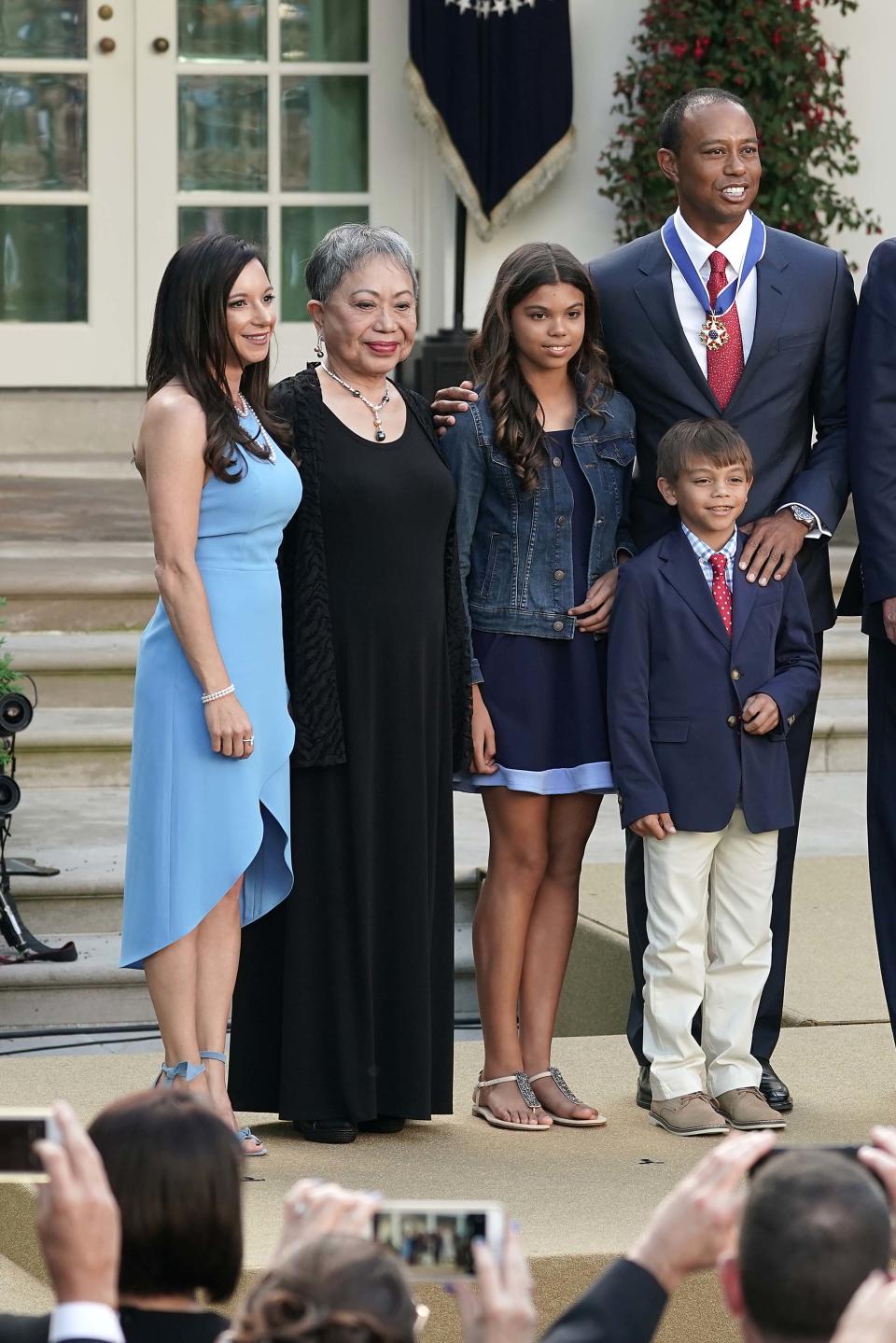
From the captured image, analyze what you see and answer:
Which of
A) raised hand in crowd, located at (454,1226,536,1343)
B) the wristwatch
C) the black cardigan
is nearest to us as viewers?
raised hand in crowd, located at (454,1226,536,1343)

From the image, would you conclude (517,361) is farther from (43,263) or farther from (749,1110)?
(43,263)

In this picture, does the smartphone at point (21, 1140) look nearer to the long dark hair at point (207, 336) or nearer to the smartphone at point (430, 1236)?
the smartphone at point (430, 1236)

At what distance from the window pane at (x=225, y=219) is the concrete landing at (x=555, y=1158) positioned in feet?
15.4

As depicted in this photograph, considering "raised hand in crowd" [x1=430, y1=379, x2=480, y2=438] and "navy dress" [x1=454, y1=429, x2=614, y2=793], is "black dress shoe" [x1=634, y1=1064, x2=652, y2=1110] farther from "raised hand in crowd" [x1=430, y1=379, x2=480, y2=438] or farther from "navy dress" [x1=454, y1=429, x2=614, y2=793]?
"raised hand in crowd" [x1=430, y1=379, x2=480, y2=438]

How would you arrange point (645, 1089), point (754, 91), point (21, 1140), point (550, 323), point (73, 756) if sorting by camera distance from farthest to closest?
point (754, 91) < point (73, 756) < point (645, 1089) < point (550, 323) < point (21, 1140)

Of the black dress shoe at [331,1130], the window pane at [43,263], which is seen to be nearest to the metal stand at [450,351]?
the window pane at [43,263]

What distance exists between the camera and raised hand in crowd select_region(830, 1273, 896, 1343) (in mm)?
1315

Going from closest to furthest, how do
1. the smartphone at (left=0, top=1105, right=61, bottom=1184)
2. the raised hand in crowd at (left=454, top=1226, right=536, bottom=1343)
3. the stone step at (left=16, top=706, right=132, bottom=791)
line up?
the raised hand in crowd at (left=454, top=1226, right=536, bottom=1343), the smartphone at (left=0, top=1105, right=61, bottom=1184), the stone step at (left=16, top=706, right=132, bottom=791)

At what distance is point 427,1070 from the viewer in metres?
3.37

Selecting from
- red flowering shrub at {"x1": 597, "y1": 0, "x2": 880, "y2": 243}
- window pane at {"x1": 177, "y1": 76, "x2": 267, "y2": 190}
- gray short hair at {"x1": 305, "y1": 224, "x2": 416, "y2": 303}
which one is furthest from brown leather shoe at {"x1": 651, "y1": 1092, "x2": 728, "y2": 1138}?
window pane at {"x1": 177, "y1": 76, "x2": 267, "y2": 190}

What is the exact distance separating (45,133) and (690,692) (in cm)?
537

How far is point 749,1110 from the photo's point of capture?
3.45 metres

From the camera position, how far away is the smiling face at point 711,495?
3.36 metres

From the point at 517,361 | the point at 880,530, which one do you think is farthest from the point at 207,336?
the point at 880,530
